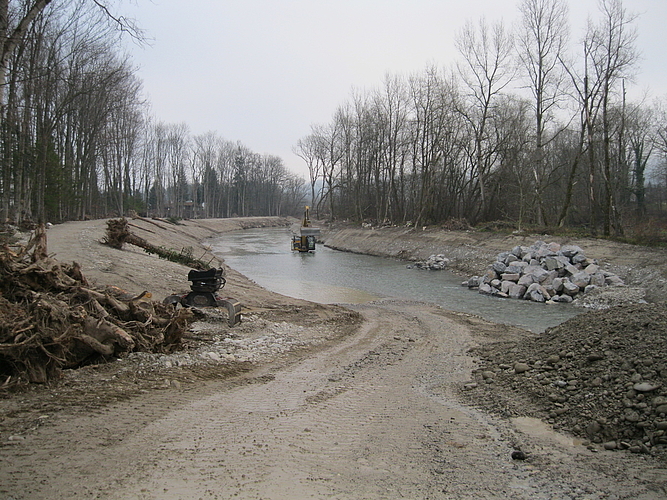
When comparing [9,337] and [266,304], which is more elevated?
[9,337]

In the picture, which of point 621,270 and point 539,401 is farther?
point 621,270

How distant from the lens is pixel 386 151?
49.8 meters

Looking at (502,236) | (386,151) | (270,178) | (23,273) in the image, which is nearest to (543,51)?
(502,236)

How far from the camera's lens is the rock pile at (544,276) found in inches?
648

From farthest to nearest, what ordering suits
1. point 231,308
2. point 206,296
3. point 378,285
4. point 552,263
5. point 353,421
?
1. point 378,285
2. point 552,263
3. point 206,296
4. point 231,308
5. point 353,421

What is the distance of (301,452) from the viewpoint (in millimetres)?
4043

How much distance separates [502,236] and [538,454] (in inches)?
964

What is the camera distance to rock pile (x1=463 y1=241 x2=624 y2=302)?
54.0 feet

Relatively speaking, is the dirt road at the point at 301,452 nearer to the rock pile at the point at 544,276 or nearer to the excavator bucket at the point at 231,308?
the excavator bucket at the point at 231,308

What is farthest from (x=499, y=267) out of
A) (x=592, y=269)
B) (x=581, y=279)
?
(x=592, y=269)

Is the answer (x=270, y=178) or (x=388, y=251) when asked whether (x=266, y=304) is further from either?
(x=270, y=178)

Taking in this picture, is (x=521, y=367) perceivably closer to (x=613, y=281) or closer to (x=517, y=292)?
(x=517, y=292)

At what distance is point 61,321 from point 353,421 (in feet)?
12.3

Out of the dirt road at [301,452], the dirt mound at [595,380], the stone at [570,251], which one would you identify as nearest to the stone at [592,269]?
the stone at [570,251]
